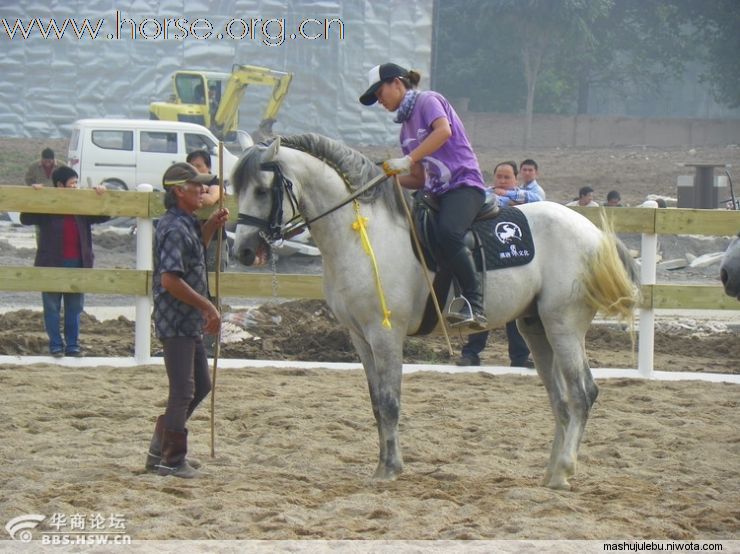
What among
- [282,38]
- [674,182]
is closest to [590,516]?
[674,182]

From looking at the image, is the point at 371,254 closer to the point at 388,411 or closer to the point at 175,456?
the point at 388,411

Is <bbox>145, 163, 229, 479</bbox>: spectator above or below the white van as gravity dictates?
below

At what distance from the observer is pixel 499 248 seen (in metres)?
6.63

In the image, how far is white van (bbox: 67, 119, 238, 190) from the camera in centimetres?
2617

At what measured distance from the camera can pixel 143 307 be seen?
391 inches

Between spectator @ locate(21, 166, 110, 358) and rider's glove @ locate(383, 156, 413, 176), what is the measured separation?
444cm

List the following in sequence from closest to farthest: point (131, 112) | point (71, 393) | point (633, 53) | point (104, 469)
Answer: point (104, 469), point (71, 393), point (131, 112), point (633, 53)

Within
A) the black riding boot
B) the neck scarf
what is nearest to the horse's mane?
the neck scarf

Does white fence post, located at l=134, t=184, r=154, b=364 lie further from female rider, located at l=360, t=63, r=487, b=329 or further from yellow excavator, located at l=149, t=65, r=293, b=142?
yellow excavator, located at l=149, t=65, r=293, b=142

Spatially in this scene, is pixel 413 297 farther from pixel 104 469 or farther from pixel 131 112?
pixel 131 112

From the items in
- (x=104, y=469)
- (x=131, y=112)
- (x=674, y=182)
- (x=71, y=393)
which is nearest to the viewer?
(x=104, y=469)

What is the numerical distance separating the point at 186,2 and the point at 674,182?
61.6 feet

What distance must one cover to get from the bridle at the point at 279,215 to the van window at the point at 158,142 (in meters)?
21.2

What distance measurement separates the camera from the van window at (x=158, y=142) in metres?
26.9
